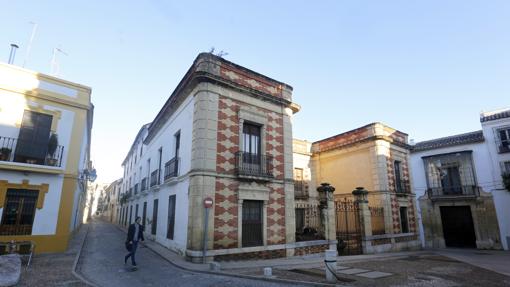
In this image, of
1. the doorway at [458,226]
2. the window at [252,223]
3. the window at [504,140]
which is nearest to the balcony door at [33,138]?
the window at [252,223]

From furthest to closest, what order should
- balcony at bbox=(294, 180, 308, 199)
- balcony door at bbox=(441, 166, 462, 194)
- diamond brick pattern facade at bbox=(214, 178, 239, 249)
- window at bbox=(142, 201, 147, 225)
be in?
1. balcony door at bbox=(441, 166, 462, 194)
2. balcony at bbox=(294, 180, 308, 199)
3. window at bbox=(142, 201, 147, 225)
4. diamond brick pattern facade at bbox=(214, 178, 239, 249)

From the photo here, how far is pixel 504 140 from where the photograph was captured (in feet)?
57.4

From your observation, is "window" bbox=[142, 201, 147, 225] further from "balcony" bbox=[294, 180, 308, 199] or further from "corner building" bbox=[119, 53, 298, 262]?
"balcony" bbox=[294, 180, 308, 199]

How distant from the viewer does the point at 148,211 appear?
16.7 meters

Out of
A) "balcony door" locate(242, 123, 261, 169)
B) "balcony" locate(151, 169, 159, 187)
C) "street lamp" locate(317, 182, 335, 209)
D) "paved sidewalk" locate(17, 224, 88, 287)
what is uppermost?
"balcony door" locate(242, 123, 261, 169)

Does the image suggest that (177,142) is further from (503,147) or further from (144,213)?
(503,147)

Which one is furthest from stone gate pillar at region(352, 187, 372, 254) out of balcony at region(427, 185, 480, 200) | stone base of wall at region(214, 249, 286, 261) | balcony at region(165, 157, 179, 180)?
balcony at region(165, 157, 179, 180)

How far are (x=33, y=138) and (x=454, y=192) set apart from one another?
79.5 feet

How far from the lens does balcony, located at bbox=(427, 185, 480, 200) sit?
18.0m

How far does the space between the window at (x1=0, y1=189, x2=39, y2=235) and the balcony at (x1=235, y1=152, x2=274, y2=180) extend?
8126 millimetres

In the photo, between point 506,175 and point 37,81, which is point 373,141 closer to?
point 506,175

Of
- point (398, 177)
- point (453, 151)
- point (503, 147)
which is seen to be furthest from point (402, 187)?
point (503, 147)

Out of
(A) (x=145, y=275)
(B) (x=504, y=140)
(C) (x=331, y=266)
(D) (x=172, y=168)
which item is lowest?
(A) (x=145, y=275)

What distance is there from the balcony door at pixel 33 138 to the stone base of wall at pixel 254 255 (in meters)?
8.25
